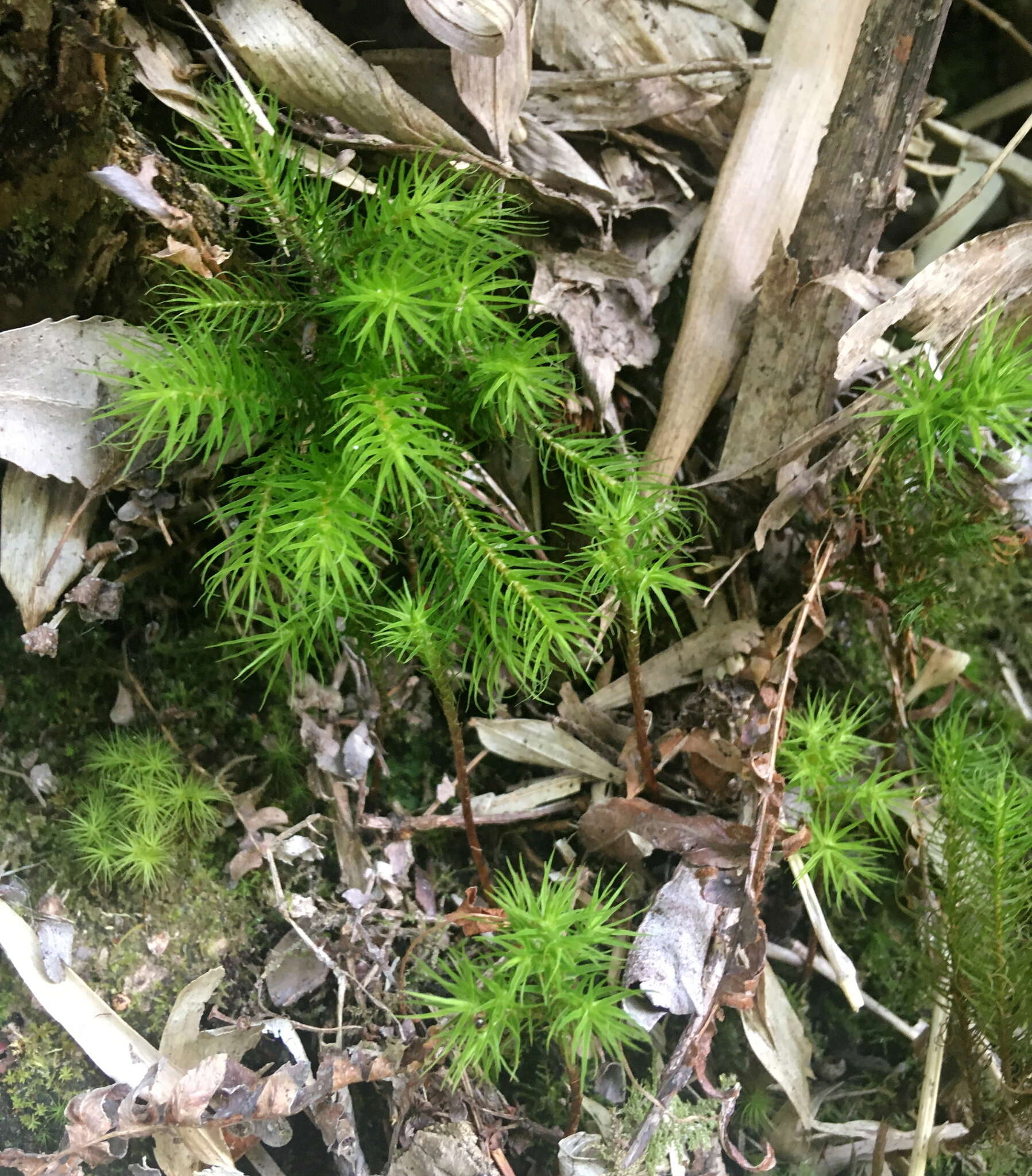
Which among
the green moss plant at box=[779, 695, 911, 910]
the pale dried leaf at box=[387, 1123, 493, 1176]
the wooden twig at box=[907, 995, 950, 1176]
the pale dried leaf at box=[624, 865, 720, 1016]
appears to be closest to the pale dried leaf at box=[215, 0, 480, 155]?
the green moss plant at box=[779, 695, 911, 910]

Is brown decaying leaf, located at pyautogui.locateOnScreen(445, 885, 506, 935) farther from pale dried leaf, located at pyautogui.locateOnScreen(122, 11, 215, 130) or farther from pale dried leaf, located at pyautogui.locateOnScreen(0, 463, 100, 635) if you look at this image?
pale dried leaf, located at pyautogui.locateOnScreen(122, 11, 215, 130)

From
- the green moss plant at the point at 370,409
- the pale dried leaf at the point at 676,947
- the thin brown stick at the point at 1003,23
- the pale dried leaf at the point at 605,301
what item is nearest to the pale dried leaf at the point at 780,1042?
the pale dried leaf at the point at 676,947

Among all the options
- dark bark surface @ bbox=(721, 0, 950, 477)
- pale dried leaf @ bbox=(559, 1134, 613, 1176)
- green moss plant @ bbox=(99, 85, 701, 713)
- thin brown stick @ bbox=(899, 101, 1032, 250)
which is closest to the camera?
green moss plant @ bbox=(99, 85, 701, 713)

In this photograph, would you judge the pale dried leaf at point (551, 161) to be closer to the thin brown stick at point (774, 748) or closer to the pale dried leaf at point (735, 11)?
the pale dried leaf at point (735, 11)

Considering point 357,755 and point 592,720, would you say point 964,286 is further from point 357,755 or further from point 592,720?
point 357,755

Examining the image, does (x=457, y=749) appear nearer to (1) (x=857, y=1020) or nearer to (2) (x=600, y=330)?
(2) (x=600, y=330)

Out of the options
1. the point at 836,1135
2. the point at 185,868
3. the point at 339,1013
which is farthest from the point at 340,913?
the point at 836,1135
